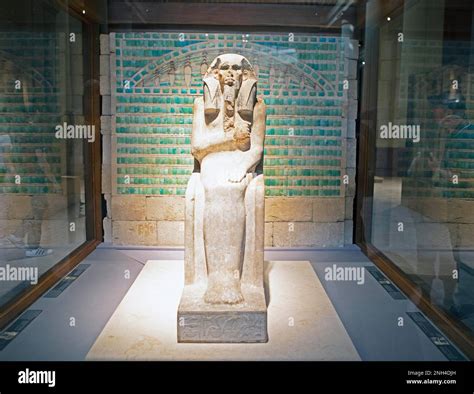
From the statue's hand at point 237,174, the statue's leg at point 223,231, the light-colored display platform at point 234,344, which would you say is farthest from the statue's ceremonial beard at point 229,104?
the light-colored display platform at point 234,344

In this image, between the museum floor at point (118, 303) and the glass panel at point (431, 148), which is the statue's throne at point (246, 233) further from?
the glass panel at point (431, 148)

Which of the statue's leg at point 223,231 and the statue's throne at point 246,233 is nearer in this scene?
the statue's leg at point 223,231

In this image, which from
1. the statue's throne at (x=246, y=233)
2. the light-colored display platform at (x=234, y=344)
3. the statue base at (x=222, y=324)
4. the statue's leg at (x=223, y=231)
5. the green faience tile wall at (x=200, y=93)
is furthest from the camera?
the green faience tile wall at (x=200, y=93)

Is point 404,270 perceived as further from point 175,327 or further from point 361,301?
point 175,327

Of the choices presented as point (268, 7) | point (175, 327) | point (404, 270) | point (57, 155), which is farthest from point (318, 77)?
point (175, 327)

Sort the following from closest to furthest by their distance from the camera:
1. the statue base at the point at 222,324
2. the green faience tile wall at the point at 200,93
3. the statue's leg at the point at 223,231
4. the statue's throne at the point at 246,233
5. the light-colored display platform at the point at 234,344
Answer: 1. the light-colored display platform at the point at 234,344
2. the statue base at the point at 222,324
3. the statue's leg at the point at 223,231
4. the statue's throne at the point at 246,233
5. the green faience tile wall at the point at 200,93

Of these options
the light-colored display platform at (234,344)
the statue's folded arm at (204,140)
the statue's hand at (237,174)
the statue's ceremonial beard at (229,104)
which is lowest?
the light-colored display platform at (234,344)

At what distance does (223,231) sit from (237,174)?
412 millimetres

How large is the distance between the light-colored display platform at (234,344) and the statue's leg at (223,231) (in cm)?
45

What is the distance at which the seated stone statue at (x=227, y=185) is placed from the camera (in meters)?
3.33

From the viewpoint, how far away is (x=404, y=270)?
164 inches

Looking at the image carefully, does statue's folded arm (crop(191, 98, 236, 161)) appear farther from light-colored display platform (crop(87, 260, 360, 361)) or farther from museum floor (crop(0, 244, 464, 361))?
museum floor (crop(0, 244, 464, 361))

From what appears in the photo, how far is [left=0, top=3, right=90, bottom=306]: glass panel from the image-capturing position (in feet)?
11.2

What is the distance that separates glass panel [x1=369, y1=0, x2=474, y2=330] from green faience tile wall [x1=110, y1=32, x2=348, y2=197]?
64 cm
